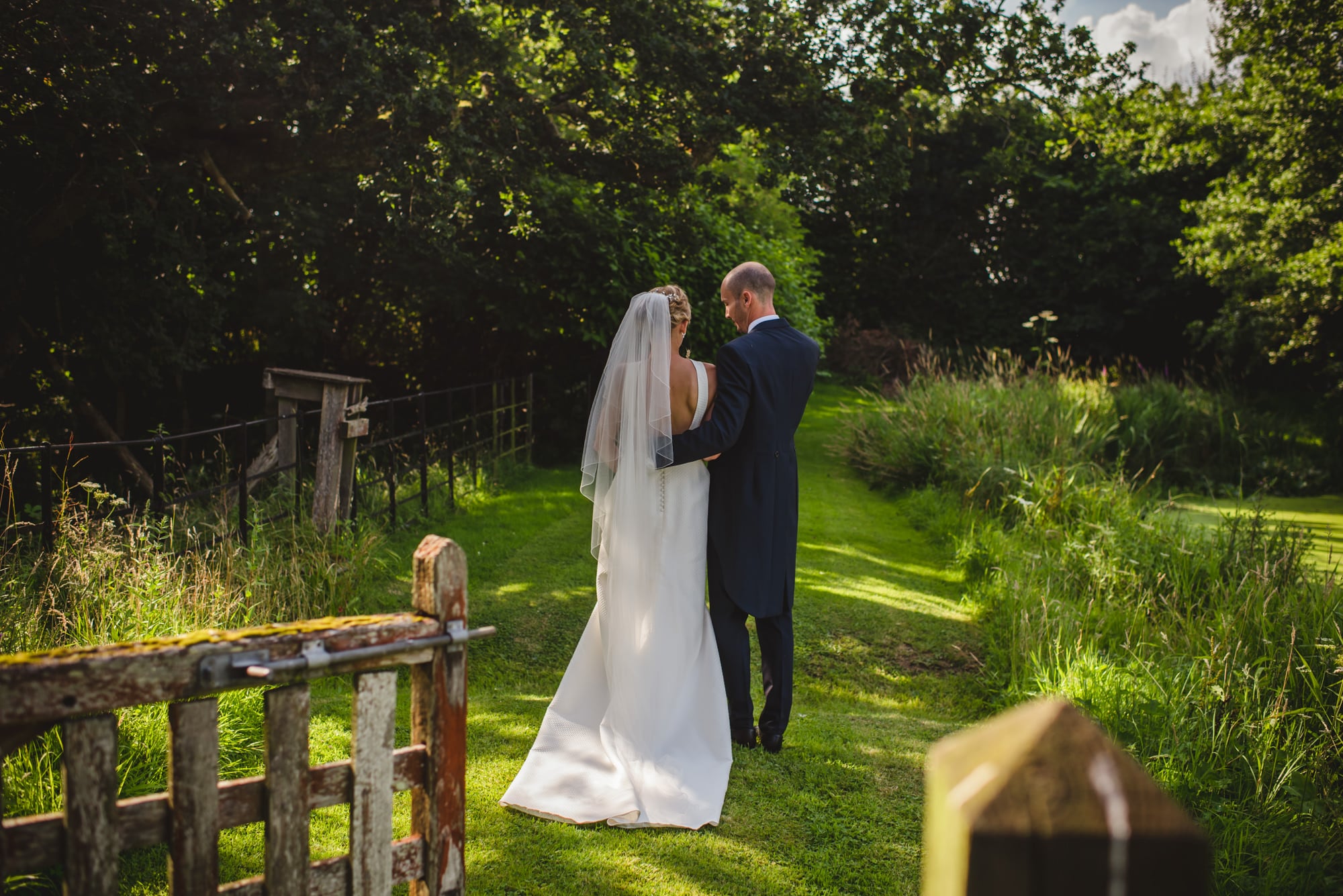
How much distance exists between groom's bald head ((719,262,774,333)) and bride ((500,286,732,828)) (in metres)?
0.27

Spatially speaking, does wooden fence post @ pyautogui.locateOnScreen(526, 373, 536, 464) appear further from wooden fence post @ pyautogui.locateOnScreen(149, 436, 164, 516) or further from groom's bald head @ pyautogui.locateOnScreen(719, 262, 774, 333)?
groom's bald head @ pyautogui.locateOnScreen(719, 262, 774, 333)

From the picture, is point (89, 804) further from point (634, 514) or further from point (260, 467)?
point (260, 467)

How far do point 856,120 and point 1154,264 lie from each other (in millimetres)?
14115

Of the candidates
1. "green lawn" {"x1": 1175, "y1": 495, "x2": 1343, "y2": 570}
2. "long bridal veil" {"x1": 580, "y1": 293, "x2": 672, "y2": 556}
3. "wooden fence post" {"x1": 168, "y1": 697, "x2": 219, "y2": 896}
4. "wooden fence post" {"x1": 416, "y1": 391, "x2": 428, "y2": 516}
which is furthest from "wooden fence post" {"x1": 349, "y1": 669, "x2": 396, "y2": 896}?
"green lawn" {"x1": 1175, "y1": 495, "x2": 1343, "y2": 570}

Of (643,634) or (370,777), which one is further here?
(643,634)

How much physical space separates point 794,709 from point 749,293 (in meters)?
2.43

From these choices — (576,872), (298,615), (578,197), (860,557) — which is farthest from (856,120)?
(576,872)

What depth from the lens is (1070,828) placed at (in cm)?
79

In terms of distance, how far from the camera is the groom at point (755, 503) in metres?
4.11

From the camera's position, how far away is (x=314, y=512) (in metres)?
6.50

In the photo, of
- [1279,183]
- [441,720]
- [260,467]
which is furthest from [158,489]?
[1279,183]

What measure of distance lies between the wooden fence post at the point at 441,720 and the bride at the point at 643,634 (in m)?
1.55

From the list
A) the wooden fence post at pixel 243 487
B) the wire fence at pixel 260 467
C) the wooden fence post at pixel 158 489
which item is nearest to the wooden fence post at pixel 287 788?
the wire fence at pixel 260 467

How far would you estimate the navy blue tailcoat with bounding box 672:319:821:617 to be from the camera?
4102 mm
